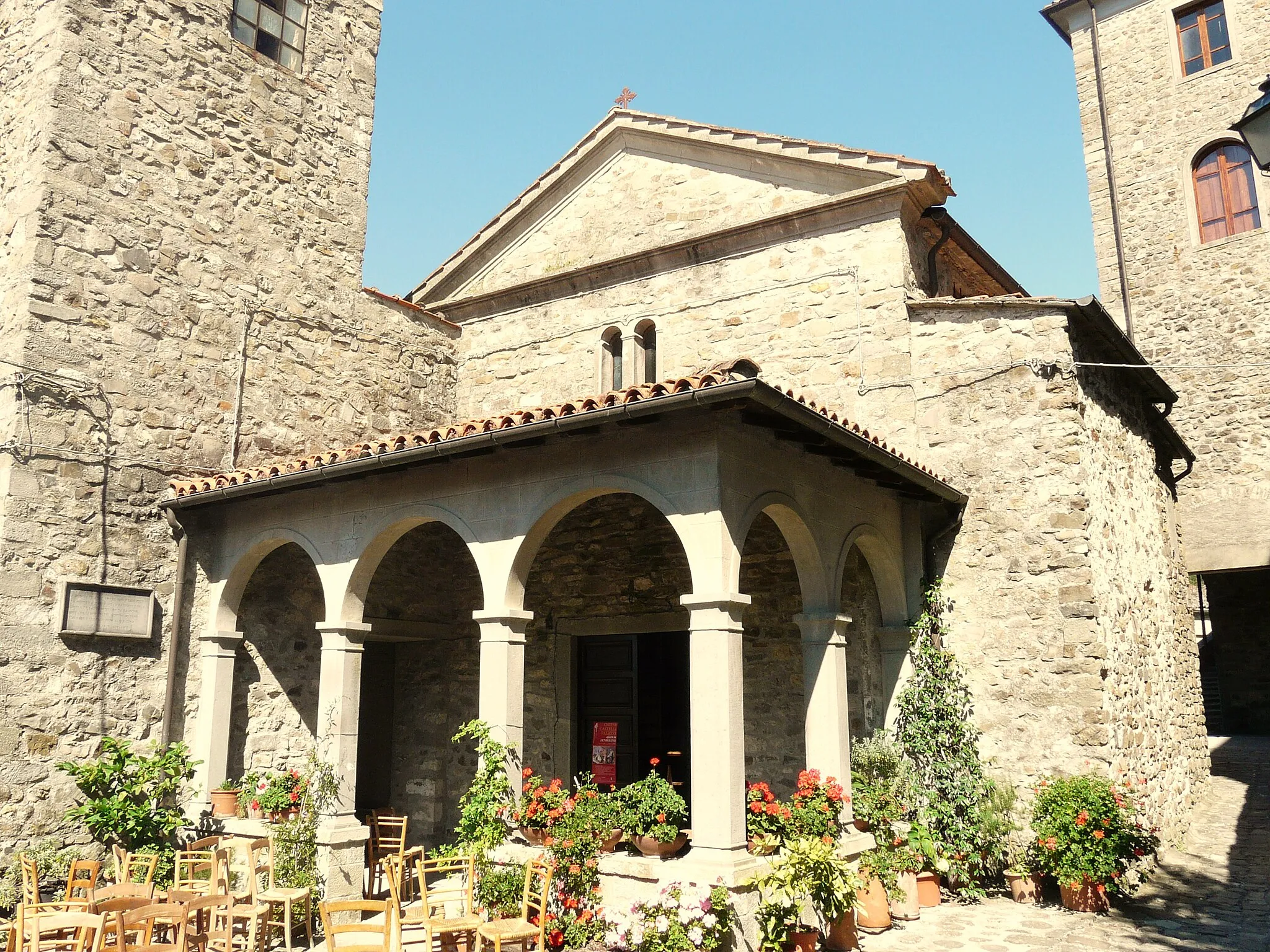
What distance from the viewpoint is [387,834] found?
9.40 metres

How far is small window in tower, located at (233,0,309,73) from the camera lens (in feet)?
33.2

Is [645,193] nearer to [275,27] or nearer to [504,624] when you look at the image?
[275,27]

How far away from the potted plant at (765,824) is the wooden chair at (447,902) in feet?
5.95

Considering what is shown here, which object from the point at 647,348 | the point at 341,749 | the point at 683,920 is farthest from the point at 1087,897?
the point at 647,348

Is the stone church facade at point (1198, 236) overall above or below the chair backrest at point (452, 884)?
above

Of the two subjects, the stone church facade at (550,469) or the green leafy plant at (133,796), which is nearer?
the stone church facade at (550,469)

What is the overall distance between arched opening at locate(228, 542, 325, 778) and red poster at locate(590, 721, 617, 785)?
9.12 ft

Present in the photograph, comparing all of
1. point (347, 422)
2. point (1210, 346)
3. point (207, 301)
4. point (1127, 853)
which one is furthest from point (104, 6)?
point (1210, 346)

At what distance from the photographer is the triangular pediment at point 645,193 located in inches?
391

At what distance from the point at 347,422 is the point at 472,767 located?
4.03m

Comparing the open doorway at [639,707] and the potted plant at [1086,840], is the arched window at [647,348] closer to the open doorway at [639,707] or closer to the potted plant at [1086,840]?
the open doorway at [639,707]

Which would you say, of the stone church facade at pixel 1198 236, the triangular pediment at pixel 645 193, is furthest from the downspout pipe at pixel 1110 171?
the triangular pediment at pixel 645 193

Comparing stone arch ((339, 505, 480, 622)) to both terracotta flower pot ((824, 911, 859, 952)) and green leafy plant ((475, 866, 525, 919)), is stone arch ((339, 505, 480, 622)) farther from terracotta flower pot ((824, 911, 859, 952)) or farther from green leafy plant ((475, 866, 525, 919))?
terracotta flower pot ((824, 911, 859, 952))

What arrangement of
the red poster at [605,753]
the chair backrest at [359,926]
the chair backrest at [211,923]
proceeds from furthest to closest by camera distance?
the red poster at [605,753], the chair backrest at [211,923], the chair backrest at [359,926]
